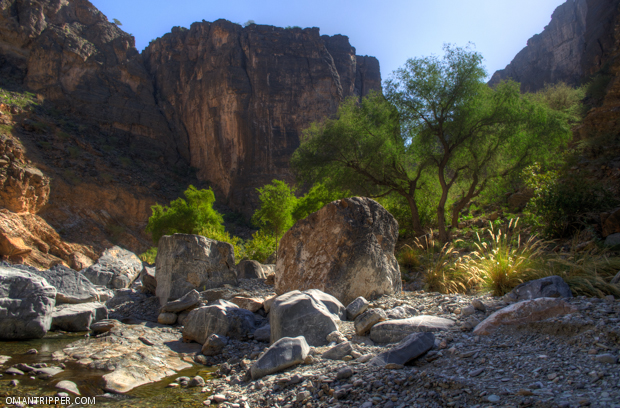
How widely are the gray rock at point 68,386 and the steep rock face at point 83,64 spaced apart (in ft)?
165

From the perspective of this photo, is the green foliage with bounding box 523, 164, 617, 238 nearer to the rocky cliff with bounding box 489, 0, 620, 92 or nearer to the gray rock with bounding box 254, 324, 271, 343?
the gray rock with bounding box 254, 324, 271, 343

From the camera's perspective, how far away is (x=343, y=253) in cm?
678

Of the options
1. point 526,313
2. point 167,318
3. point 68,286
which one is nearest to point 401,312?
point 526,313

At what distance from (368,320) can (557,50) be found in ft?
228

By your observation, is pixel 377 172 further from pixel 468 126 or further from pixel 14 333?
pixel 14 333

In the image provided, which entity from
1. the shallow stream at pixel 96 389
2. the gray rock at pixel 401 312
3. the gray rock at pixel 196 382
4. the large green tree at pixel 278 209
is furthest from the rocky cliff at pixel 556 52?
the shallow stream at pixel 96 389

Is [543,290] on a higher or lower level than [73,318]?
higher

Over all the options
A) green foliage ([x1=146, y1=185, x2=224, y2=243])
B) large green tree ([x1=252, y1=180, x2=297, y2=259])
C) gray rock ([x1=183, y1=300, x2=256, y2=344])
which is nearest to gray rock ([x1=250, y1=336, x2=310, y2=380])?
gray rock ([x1=183, y1=300, x2=256, y2=344])

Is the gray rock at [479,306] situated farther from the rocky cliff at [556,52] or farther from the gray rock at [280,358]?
the rocky cliff at [556,52]

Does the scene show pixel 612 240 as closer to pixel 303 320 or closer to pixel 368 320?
pixel 368 320

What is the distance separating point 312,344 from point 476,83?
1212 centimetres

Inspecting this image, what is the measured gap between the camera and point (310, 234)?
7.40m

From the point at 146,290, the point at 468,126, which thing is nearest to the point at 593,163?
the point at 468,126

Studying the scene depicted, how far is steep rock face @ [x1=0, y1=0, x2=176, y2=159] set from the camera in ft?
141
